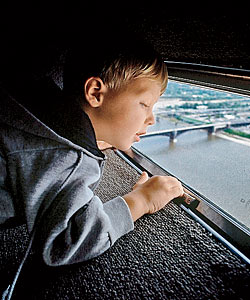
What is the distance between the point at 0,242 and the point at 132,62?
25.8 inches

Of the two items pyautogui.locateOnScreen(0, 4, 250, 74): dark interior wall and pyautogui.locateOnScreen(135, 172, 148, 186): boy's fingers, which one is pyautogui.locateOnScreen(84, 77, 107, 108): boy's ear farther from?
pyautogui.locateOnScreen(135, 172, 148, 186): boy's fingers

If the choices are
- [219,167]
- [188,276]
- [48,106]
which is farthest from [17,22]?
[219,167]

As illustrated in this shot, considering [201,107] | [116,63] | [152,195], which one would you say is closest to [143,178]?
[152,195]

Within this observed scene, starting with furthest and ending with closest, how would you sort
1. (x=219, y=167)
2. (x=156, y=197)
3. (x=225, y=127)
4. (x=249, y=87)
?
(x=225, y=127) → (x=219, y=167) → (x=156, y=197) → (x=249, y=87)

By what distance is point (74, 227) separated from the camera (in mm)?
573

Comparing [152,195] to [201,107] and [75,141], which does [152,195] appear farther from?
[201,107]

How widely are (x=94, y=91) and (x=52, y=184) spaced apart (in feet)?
1.00

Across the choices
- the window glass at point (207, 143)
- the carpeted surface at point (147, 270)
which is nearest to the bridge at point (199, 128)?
the window glass at point (207, 143)

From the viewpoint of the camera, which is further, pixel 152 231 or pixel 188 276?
pixel 152 231

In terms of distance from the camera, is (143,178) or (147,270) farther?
(143,178)

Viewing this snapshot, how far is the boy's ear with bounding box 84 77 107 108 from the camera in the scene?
0.73 metres

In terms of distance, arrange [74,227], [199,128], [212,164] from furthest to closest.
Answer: [199,128] < [212,164] < [74,227]

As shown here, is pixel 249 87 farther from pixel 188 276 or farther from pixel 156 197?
pixel 188 276

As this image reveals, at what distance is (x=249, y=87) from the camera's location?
0.71 metres
